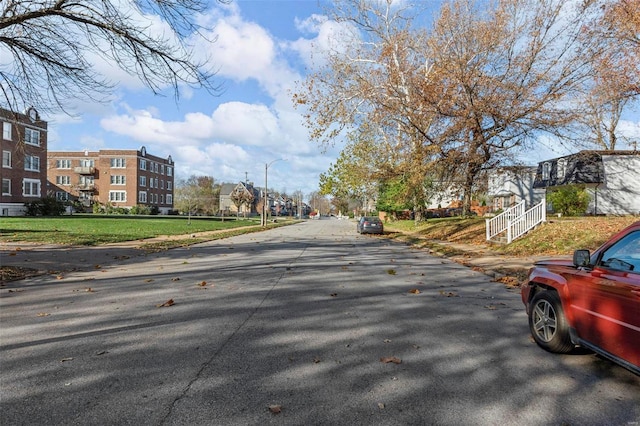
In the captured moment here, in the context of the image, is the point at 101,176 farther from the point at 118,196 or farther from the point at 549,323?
the point at 549,323

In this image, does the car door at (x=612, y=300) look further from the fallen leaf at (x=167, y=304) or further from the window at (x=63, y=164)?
→ the window at (x=63, y=164)

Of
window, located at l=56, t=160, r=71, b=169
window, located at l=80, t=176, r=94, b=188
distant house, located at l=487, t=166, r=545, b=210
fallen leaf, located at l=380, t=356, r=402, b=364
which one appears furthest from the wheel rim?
window, located at l=56, t=160, r=71, b=169

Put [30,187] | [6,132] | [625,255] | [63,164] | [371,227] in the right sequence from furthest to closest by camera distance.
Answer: [63,164]
[30,187]
[6,132]
[371,227]
[625,255]

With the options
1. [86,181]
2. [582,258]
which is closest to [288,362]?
[582,258]

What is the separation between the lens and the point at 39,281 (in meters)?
9.05

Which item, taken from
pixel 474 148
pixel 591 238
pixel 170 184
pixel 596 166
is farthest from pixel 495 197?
pixel 170 184

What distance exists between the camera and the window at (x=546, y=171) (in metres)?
39.2

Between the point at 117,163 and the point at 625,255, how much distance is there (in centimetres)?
7885

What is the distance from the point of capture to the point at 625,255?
385 cm

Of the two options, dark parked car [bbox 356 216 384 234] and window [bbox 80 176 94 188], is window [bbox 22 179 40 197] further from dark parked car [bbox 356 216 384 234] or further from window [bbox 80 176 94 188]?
dark parked car [bbox 356 216 384 234]

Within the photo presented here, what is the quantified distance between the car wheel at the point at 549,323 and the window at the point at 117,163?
77.1 meters

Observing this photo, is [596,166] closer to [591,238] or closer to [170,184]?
[591,238]

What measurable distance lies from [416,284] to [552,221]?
35.9 feet

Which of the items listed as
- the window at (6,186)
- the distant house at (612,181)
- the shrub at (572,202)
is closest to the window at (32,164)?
the window at (6,186)
